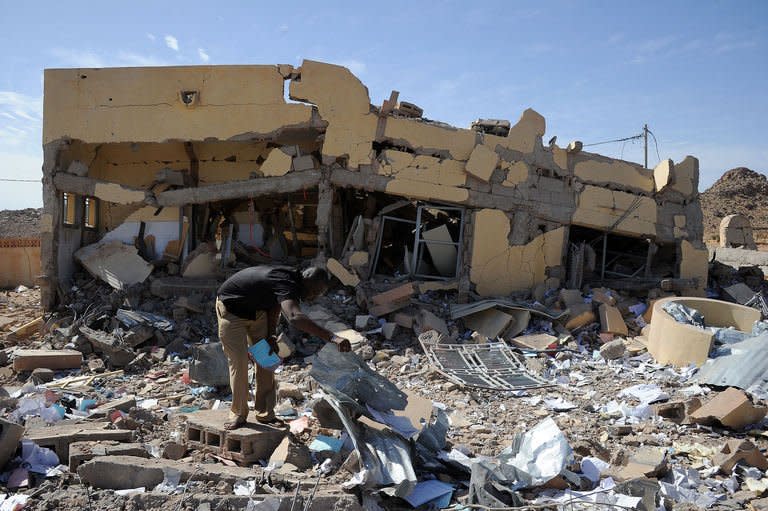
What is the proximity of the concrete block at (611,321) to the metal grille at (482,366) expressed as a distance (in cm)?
188

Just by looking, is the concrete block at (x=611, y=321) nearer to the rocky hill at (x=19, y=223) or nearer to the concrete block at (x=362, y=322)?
the concrete block at (x=362, y=322)

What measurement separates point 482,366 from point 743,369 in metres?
3.11

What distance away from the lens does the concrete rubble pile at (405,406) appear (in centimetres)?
388

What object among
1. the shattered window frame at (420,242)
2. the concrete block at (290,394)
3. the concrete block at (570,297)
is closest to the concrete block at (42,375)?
the concrete block at (290,394)

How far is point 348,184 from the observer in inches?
407

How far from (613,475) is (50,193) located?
10.5 m

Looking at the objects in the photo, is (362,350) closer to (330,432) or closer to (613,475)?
(330,432)

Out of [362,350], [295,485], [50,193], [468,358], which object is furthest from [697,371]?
[50,193]

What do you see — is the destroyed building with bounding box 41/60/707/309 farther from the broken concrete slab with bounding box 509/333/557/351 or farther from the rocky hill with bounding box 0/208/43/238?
the rocky hill with bounding box 0/208/43/238

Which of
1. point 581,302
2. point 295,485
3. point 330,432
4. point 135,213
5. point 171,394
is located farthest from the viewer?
point 135,213

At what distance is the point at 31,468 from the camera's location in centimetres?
399

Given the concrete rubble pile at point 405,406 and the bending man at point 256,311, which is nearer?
the concrete rubble pile at point 405,406

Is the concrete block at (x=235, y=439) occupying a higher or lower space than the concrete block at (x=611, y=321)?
lower

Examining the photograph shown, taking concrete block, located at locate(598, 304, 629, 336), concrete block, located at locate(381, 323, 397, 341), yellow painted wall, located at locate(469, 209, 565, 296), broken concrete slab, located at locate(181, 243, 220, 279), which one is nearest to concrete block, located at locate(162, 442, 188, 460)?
concrete block, located at locate(381, 323, 397, 341)
